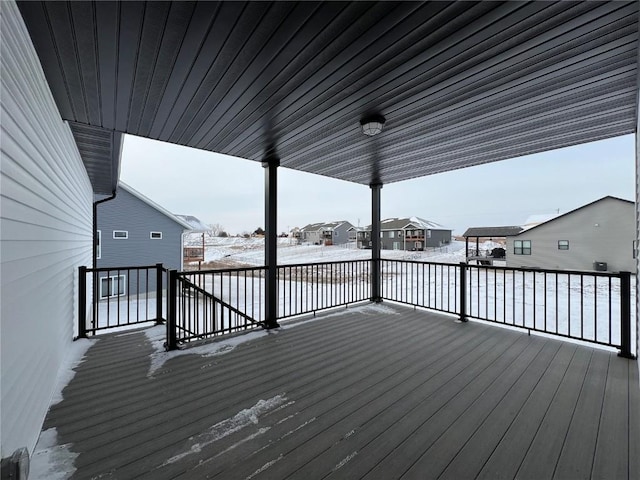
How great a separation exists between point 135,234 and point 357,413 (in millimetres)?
10794

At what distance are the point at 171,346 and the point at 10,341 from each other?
192cm

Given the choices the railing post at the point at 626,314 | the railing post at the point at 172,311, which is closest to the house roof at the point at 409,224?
the railing post at the point at 626,314

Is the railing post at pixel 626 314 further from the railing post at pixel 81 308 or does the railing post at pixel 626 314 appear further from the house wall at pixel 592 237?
the house wall at pixel 592 237

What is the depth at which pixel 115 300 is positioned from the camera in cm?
914

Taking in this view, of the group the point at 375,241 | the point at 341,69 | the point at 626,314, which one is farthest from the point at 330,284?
the point at 341,69

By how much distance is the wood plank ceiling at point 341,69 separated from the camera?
1.47m

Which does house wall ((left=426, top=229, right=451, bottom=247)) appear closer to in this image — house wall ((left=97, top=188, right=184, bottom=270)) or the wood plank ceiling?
house wall ((left=97, top=188, right=184, bottom=270))

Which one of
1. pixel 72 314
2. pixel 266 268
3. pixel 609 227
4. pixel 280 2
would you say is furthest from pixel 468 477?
pixel 609 227

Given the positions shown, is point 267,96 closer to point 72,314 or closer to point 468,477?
point 468,477

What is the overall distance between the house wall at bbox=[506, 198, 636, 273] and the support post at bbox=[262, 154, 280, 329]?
48.7 ft

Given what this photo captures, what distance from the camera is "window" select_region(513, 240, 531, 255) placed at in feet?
49.8

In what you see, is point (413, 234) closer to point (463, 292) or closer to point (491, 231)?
point (491, 231)

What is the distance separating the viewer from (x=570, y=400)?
2.08 metres

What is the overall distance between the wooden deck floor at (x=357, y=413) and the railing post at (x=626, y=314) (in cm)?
11
